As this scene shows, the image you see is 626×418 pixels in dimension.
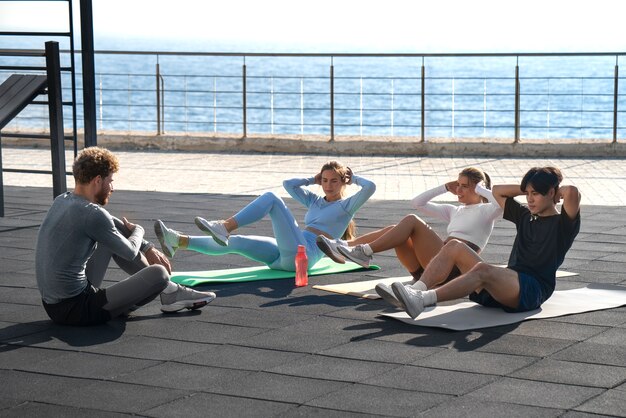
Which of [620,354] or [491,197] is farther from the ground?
[491,197]

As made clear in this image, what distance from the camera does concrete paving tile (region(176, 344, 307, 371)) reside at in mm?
4590

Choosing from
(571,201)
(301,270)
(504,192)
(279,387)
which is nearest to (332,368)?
(279,387)

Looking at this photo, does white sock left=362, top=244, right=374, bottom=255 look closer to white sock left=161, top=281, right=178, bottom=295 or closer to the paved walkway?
white sock left=161, top=281, right=178, bottom=295

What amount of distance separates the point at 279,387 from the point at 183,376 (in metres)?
0.42

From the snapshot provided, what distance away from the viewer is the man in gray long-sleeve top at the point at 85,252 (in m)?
5.10

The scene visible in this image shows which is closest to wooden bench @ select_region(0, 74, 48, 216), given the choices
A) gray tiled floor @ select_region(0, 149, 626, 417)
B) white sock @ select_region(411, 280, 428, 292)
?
gray tiled floor @ select_region(0, 149, 626, 417)

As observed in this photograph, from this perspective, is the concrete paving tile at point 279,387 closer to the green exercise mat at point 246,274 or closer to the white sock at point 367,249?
the white sock at point 367,249

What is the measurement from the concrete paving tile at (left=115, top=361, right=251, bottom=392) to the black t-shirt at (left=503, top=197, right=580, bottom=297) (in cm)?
168

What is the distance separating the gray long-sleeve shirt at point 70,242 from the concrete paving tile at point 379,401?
59.1 inches

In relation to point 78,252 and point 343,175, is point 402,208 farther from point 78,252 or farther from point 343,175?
point 78,252

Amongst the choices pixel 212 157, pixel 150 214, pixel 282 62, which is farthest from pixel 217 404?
pixel 282 62

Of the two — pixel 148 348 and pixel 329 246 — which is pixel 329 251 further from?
pixel 148 348

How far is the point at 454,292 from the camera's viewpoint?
17.2 ft

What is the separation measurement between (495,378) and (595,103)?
52507 millimetres
